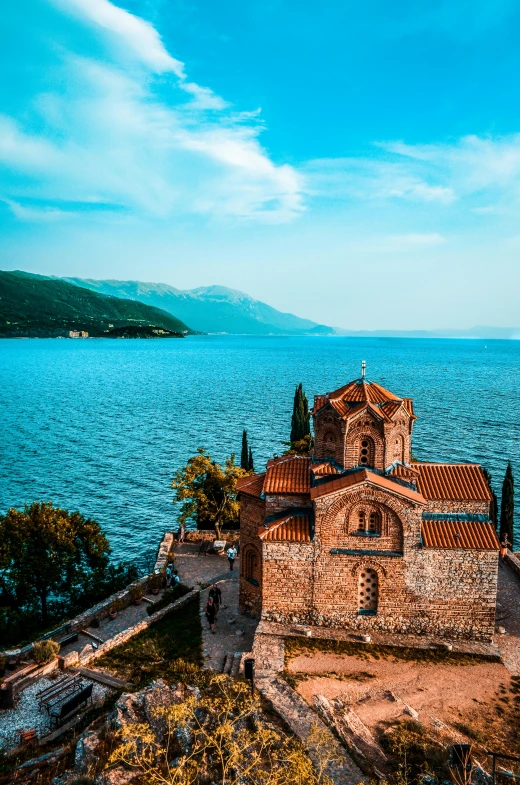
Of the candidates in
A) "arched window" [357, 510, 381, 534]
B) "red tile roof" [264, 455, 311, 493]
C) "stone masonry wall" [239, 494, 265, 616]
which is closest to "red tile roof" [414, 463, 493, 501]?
"arched window" [357, 510, 381, 534]

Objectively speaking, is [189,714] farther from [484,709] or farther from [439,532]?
[439,532]

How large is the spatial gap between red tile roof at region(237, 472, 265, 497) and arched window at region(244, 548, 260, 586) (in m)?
2.63

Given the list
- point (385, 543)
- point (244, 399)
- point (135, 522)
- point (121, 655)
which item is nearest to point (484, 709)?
point (385, 543)

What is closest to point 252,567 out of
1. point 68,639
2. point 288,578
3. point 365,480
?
point 288,578

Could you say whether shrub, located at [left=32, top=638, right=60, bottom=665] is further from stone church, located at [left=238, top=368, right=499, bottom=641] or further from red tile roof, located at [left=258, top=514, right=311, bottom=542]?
red tile roof, located at [left=258, top=514, right=311, bottom=542]

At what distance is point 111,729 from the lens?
13.2 m

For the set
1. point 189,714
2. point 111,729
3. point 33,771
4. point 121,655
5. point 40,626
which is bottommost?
point 40,626

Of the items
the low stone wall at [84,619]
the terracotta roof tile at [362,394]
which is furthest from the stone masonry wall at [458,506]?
the low stone wall at [84,619]

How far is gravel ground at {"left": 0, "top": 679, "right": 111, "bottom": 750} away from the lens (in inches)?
612

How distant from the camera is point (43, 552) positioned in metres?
26.1

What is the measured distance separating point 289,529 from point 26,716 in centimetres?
1111

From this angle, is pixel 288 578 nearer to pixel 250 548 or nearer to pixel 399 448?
pixel 250 548

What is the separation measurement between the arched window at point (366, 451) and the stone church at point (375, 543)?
4cm

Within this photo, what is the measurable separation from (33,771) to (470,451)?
54.1m
